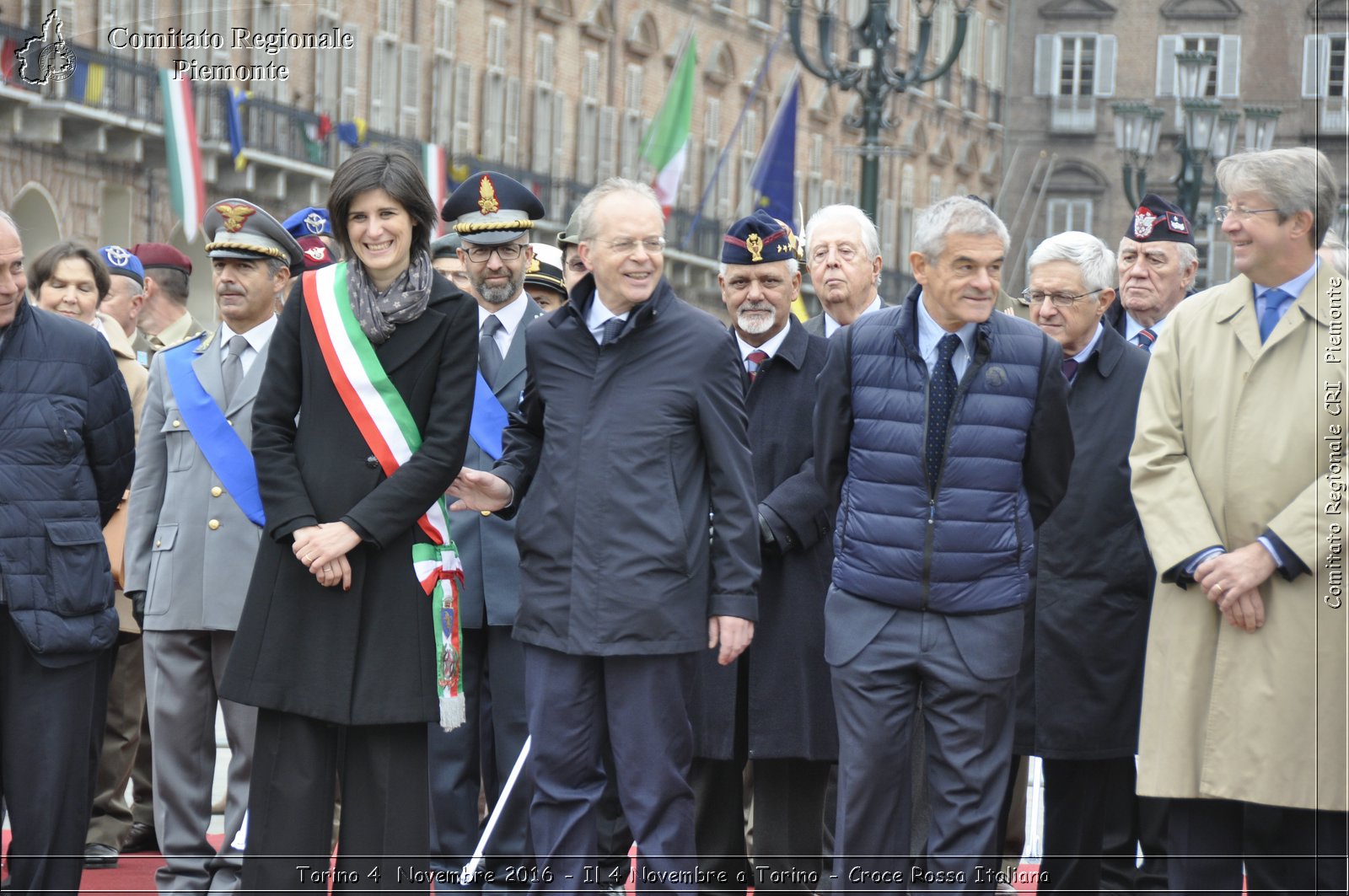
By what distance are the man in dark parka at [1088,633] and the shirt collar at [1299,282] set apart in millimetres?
1094

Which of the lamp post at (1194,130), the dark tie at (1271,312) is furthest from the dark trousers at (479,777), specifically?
the lamp post at (1194,130)

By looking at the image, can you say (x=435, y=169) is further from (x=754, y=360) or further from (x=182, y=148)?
(x=754, y=360)

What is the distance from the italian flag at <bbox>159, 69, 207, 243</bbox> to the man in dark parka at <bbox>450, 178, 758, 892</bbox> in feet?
55.7

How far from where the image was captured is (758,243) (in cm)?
701

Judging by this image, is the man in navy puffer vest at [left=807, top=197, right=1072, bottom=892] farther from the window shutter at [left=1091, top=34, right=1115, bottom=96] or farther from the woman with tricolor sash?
the window shutter at [left=1091, top=34, right=1115, bottom=96]

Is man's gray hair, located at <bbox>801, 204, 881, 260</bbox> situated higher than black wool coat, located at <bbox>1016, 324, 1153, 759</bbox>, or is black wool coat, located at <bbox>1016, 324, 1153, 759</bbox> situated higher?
man's gray hair, located at <bbox>801, 204, 881, 260</bbox>

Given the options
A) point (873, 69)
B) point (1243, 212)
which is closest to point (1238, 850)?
point (1243, 212)

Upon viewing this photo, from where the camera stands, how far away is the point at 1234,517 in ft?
19.0

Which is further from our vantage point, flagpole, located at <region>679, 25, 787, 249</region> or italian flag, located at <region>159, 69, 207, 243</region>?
flagpole, located at <region>679, 25, 787, 249</region>

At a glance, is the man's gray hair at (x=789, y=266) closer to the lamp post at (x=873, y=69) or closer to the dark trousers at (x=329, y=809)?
the dark trousers at (x=329, y=809)

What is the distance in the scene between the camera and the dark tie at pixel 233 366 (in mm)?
6988

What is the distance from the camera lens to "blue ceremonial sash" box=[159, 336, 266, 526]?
22.1ft

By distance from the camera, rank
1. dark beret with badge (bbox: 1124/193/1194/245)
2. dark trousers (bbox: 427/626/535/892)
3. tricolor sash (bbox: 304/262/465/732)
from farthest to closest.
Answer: dark beret with badge (bbox: 1124/193/1194/245) → dark trousers (bbox: 427/626/535/892) → tricolor sash (bbox: 304/262/465/732)

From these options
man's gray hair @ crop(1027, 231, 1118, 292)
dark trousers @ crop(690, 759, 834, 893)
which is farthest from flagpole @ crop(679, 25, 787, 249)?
dark trousers @ crop(690, 759, 834, 893)
